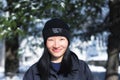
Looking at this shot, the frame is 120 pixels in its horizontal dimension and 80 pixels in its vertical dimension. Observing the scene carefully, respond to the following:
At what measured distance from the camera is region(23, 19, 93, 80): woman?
128 inches

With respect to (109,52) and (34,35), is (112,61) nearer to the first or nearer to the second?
(109,52)

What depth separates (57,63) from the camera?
3.29 metres

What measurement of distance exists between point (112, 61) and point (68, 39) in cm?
890

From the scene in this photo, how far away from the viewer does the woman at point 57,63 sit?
10.7 feet

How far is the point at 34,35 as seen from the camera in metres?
12.2

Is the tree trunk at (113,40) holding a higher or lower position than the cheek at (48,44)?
lower

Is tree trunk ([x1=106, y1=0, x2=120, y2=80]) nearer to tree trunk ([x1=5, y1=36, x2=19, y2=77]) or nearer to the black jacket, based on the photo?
tree trunk ([x1=5, y1=36, x2=19, y2=77])

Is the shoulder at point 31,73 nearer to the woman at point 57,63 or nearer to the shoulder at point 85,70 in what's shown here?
the woman at point 57,63

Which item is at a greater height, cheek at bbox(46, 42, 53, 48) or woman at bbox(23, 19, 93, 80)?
cheek at bbox(46, 42, 53, 48)

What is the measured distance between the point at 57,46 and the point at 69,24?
5761 mm

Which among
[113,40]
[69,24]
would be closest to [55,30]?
[69,24]

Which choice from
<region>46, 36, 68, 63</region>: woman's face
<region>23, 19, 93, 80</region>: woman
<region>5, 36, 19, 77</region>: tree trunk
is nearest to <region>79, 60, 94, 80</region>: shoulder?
<region>23, 19, 93, 80</region>: woman

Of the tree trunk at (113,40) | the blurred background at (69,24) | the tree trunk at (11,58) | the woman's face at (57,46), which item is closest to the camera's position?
the woman's face at (57,46)

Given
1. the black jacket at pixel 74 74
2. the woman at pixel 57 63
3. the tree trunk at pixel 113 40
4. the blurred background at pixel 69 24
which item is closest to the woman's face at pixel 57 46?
the woman at pixel 57 63
